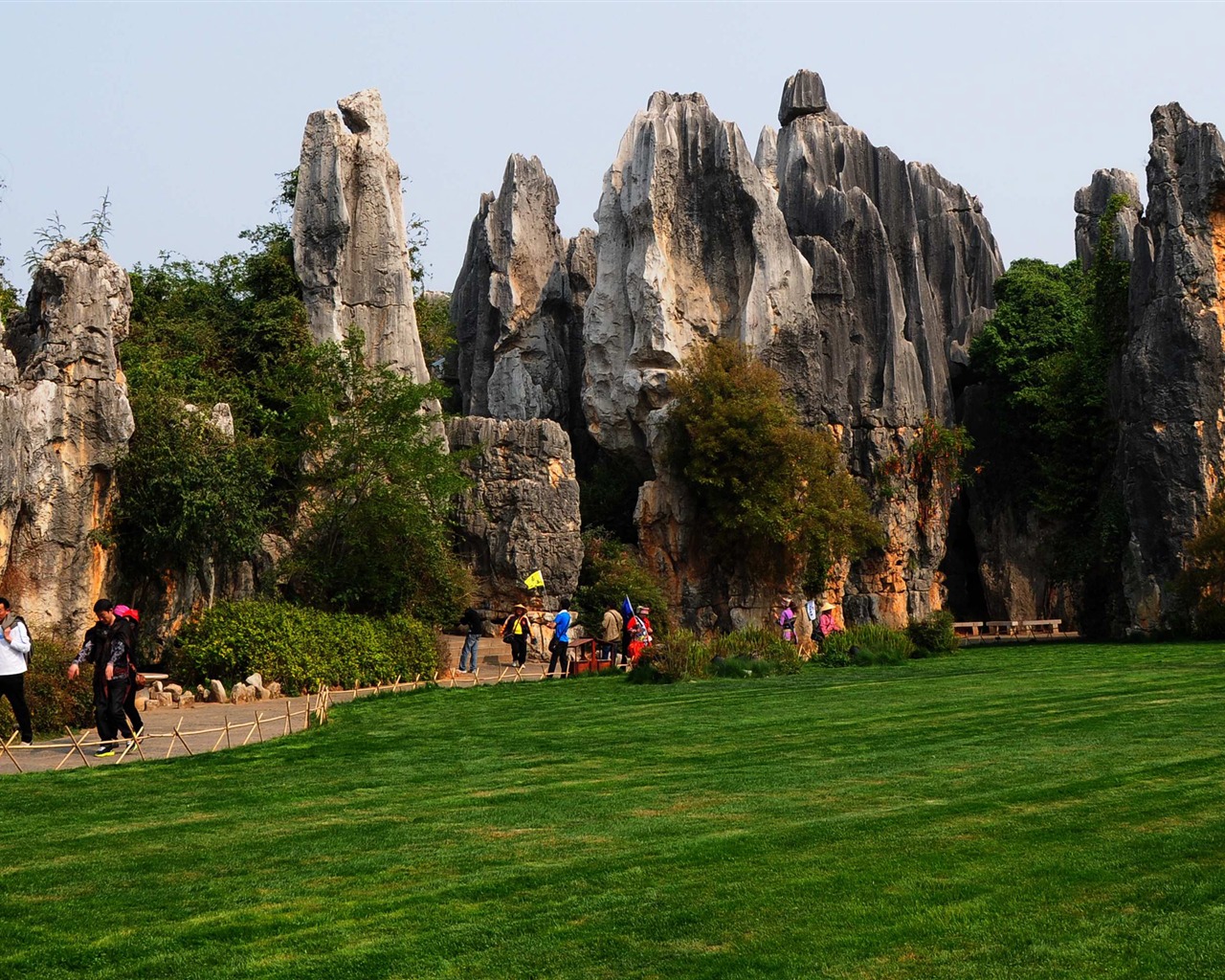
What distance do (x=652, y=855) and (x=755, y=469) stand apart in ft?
93.4

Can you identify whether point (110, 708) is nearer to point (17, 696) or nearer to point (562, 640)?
point (17, 696)

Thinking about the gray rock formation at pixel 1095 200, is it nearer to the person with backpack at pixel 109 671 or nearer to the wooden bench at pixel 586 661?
the wooden bench at pixel 586 661

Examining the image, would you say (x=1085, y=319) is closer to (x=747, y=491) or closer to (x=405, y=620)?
(x=747, y=491)

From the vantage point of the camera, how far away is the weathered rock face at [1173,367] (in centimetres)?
3491

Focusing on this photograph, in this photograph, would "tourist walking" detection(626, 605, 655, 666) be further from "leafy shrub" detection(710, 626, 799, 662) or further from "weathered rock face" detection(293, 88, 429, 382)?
"weathered rock face" detection(293, 88, 429, 382)

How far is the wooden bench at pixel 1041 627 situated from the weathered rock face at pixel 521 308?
1514 cm

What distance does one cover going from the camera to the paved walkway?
44.7 feet

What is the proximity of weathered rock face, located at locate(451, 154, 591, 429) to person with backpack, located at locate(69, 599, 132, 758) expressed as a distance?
29.4m

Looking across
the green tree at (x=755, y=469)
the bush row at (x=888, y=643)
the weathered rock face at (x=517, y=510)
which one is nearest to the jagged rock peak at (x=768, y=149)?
the green tree at (x=755, y=469)

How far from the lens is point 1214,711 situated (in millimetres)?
14008

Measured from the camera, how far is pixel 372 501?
26.5 metres

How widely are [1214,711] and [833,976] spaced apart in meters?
9.31

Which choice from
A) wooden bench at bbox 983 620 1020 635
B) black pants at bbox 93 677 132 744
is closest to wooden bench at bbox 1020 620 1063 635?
wooden bench at bbox 983 620 1020 635

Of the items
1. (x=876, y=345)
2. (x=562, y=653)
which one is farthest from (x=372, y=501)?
(x=876, y=345)
